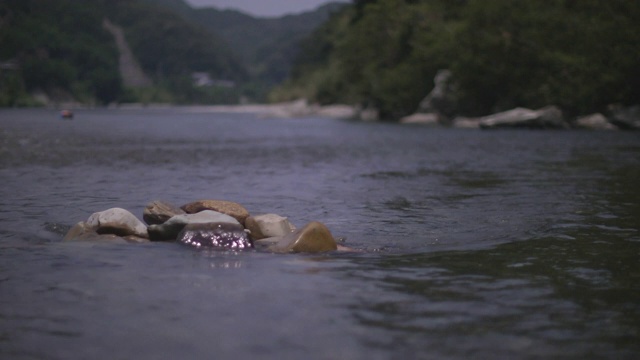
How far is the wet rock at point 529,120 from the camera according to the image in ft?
163

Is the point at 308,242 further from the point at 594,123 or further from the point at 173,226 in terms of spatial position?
the point at 594,123

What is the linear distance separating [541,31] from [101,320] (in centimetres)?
5469

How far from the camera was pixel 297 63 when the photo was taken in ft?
520

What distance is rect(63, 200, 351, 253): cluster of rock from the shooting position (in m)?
9.39

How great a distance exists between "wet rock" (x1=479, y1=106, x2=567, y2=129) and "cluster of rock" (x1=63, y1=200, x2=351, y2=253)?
1655 inches

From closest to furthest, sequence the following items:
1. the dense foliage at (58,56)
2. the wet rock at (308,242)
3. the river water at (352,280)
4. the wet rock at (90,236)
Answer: the river water at (352,280)
the wet rock at (308,242)
the wet rock at (90,236)
the dense foliage at (58,56)

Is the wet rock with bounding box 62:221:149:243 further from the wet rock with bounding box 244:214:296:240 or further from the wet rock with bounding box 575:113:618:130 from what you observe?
the wet rock with bounding box 575:113:618:130

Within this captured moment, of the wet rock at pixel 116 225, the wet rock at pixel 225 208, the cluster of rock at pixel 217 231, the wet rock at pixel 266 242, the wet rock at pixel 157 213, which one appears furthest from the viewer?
the wet rock at pixel 157 213

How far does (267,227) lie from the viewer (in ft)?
33.4

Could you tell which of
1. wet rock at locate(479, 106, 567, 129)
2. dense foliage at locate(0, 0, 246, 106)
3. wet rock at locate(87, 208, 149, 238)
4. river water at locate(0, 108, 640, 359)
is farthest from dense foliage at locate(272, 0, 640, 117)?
dense foliage at locate(0, 0, 246, 106)

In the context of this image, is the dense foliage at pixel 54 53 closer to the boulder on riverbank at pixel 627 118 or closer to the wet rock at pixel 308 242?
the boulder on riverbank at pixel 627 118

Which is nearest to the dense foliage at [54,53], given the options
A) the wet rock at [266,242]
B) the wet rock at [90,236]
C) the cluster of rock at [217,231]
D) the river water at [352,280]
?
the river water at [352,280]

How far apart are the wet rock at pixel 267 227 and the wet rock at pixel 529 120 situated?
42.1 metres

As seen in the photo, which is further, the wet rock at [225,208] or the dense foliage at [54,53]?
the dense foliage at [54,53]
